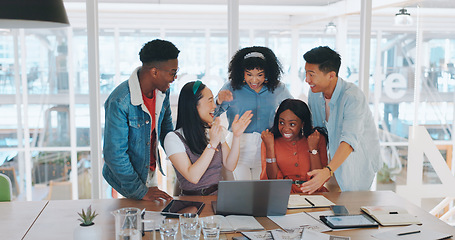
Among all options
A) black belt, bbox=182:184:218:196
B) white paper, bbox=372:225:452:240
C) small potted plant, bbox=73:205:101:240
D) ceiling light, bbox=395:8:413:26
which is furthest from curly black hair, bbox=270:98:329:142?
ceiling light, bbox=395:8:413:26

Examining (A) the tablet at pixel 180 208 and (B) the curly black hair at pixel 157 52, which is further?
(B) the curly black hair at pixel 157 52

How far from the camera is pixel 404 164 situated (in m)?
4.29

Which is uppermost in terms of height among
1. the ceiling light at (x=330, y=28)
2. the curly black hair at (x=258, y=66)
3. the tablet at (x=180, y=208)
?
the ceiling light at (x=330, y=28)

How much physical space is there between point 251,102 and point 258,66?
24 cm

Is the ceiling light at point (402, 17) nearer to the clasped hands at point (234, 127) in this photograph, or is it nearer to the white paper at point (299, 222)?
the clasped hands at point (234, 127)

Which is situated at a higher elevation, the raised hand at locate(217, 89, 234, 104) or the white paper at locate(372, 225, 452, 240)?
the raised hand at locate(217, 89, 234, 104)

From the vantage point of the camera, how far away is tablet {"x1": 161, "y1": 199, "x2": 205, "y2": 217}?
86.9 inches

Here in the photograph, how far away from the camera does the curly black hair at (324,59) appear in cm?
288

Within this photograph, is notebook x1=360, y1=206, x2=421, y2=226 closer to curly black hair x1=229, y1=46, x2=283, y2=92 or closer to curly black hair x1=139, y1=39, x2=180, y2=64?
curly black hair x1=229, y1=46, x2=283, y2=92

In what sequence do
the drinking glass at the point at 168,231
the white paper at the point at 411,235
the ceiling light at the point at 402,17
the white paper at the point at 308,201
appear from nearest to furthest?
1. the drinking glass at the point at 168,231
2. the white paper at the point at 411,235
3. the white paper at the point at 308,201
4. the ceiling light at the point at 402,17

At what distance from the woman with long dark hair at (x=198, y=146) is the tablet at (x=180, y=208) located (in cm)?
30

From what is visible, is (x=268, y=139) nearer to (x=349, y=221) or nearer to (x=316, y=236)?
(x=349, y=221)

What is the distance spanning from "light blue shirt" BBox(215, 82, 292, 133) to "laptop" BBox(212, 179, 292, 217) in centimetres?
88

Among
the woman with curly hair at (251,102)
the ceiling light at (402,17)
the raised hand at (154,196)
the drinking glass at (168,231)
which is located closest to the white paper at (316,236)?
the drinking glass at (168,231)
